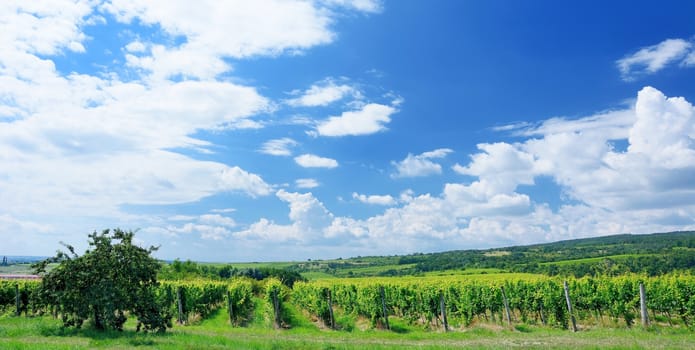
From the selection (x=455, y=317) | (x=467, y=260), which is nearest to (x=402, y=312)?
(x=455, y=317)

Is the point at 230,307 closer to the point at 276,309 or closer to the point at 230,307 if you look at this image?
the point at 230,307

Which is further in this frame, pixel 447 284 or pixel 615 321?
pixel 447 284

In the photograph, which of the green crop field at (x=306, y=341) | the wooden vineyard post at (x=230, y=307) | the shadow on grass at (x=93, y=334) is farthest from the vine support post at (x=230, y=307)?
the shadow on grass at (x=93, y=334)

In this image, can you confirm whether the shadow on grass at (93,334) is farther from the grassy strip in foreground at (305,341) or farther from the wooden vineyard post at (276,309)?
the wooden vineyard post at (276,309)

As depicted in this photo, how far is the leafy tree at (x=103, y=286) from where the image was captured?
16656 mm

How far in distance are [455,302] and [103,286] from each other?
19083 millimetres

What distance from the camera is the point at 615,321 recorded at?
2422 centimetres

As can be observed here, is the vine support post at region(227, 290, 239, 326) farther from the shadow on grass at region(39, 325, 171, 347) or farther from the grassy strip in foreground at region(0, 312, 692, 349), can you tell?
the shadow on grass at region(39, 325, 171, 347)

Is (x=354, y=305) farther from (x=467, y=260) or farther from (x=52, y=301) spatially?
(x=467, y=260)

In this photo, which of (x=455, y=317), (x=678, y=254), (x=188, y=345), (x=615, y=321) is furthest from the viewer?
(x=678, y=254)

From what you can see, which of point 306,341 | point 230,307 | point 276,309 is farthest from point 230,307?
point 306,341

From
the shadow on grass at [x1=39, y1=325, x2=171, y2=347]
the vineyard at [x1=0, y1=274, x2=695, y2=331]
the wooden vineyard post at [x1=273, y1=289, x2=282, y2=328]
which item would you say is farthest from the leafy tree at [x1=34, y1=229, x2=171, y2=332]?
the wooden vineyard post at [x1=273, y1=289, x2=282, y2=328]

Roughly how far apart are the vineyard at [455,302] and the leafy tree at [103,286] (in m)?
2.72

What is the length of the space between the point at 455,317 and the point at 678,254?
192 ft
